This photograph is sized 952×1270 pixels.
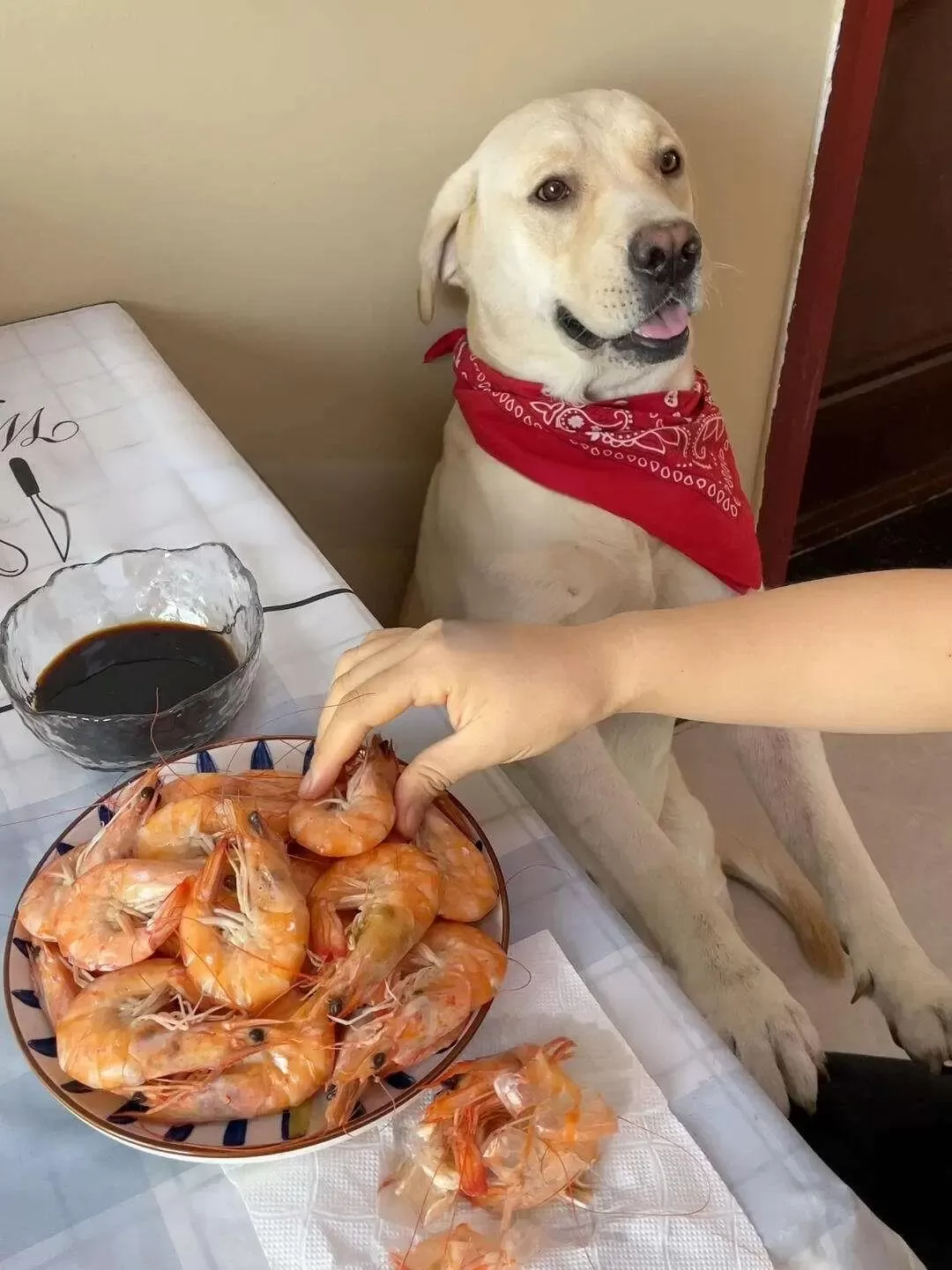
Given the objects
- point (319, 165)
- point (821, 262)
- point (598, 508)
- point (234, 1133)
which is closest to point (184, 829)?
point (234, 1133)

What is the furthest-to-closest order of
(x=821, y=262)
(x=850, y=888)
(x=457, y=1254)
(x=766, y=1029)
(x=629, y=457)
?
(x=821, y=262) < (x=629, y=457) < (x=850, y=888) < (x=766, y=1029) < (x=457, y=1254)

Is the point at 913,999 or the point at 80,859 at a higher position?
the point at 80,859

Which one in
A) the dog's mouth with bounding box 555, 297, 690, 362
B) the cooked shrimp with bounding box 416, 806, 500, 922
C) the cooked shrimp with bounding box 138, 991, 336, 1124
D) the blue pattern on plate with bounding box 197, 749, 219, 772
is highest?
the dog's mouth with bounding box 555, 297, 690, 362

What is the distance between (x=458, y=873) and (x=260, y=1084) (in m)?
0.14

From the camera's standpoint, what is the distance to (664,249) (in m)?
1.04

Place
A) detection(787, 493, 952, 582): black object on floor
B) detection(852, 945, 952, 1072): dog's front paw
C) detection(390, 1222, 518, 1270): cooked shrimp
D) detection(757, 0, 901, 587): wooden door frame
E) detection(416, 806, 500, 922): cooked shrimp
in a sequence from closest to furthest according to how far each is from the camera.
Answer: detection(390, 1222, 518, 1270): cooked shrimp < detection(416, 806, 500, 922): cooked shrimp < detection(852, 945, 952, 1072): dog's front paw < detection(757, 0, 901, 587): wooden door frame < detection(787, 493, 952, 582): black object on floor

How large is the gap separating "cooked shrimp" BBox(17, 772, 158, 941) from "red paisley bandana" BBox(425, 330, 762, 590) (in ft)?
2.18

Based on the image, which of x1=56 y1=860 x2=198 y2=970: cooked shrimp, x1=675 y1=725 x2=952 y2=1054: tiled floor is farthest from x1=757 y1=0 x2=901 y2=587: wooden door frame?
x1=56 y1=860 x2=198 y2=970: cooked shrimp

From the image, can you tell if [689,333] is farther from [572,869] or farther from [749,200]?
[572,869]

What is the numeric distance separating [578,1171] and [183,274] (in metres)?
1.10

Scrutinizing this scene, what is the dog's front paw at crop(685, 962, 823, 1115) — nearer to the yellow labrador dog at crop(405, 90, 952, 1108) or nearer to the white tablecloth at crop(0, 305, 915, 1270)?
the yellow labrador dog at crop(405, 90, 952, 1108)

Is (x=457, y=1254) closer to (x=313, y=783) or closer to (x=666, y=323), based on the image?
(x=313, y=783)

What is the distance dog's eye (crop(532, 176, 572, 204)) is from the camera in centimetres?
110

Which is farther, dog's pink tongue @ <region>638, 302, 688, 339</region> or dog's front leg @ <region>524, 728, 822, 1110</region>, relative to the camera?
dog's pink tongue @ <region>638, 302, 688, 339</region>
